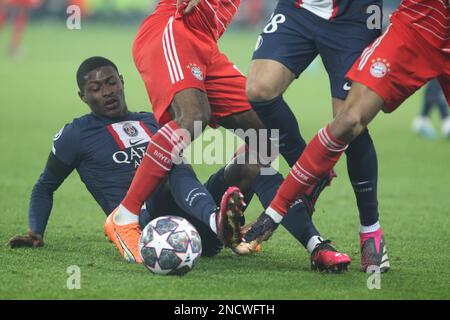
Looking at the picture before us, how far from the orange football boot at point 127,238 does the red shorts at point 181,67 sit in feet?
2.25

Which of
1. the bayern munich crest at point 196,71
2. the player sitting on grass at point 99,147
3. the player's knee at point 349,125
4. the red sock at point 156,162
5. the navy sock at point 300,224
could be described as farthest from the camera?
the player sitting on grass at point 99,147

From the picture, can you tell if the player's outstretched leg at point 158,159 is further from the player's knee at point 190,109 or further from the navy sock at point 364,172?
the navy sock at point 364,172

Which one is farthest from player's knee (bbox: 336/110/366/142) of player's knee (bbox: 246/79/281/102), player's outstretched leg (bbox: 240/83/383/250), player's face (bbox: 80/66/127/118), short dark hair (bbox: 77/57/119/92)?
short dark hair (bbox: 77/57/119/92)

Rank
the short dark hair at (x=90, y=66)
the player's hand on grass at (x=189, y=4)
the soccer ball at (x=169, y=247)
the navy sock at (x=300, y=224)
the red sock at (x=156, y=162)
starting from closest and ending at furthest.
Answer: the soccer ball at (x=169, y=247)
the red sock at (x=156, y=162)
the navy sock at (x=300, y=224)
the player's hand on grass at (x=189, y=4)
the short dark hair at (x=90, y=66)

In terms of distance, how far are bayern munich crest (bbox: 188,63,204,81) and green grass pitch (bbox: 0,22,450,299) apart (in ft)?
3.84

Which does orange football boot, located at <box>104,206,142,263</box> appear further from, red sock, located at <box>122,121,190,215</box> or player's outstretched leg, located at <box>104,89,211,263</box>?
red sock, located at <box>122,121,190,215</box>

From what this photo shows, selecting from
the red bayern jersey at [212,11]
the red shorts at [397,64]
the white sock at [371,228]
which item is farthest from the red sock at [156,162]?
the white sock at [371,228]

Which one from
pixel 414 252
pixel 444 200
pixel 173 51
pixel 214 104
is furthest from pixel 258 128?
pixel 444 200

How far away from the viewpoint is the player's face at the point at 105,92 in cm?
693

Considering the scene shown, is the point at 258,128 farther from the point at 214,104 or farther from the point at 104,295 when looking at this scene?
the point at 104,295

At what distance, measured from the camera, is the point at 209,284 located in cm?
547

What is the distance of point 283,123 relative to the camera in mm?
6141

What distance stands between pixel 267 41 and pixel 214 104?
701 mm

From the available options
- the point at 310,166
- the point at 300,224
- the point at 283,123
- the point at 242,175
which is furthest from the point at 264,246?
the point at 310,166
